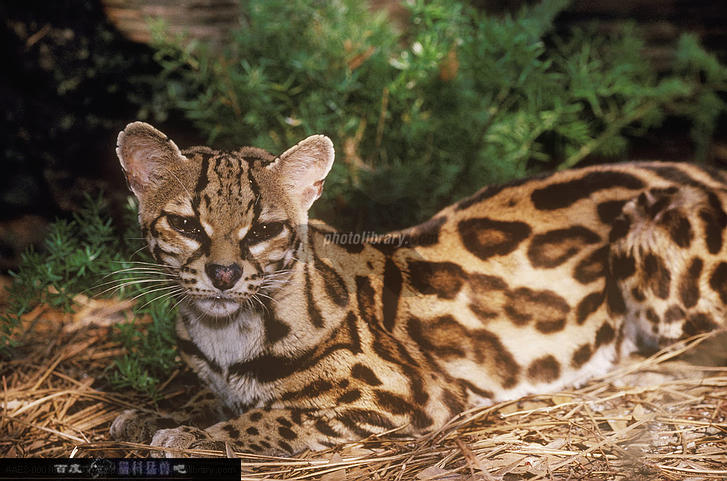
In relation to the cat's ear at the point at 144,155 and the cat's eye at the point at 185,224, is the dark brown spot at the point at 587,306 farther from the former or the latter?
the cat's ear at the point at 144,155

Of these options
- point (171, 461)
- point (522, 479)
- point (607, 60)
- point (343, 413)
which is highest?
point (607, 60)

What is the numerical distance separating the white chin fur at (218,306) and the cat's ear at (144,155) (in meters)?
0.53

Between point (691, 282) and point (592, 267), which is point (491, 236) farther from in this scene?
point (691, 282)

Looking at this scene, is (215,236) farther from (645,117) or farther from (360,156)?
(645,117)

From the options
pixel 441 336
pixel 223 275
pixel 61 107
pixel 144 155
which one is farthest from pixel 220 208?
pixel 61 107

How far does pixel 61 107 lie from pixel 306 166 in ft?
8.54

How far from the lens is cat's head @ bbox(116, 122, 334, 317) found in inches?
89.6

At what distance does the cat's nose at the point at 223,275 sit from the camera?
223 cm

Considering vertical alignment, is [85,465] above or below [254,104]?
below

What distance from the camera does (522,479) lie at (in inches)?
90.0

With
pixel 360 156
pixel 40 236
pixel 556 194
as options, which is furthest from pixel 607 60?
pixel 40 236

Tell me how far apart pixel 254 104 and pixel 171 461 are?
6.90 ft

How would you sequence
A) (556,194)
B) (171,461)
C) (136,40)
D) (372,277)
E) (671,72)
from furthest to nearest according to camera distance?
1. (671,72)
2. (136,40)
3. (556,194)
4. (372,277)
5. (171,461)

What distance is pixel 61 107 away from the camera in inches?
160
